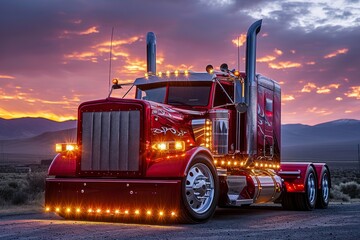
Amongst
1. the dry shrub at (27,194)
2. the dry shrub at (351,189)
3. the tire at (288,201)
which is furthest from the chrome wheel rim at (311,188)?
the dry shrub at (351,189)

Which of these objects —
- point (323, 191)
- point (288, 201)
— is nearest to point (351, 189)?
point (323, 191)

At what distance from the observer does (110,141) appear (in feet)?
43.3

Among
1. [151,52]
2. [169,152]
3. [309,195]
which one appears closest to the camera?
[169,152]

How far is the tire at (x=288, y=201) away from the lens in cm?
1842

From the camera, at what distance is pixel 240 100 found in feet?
51.1

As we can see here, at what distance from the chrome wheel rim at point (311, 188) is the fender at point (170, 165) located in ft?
22.8

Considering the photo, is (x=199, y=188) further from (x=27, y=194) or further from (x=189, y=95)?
(x=27, y=194)

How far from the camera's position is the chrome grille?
13.0 metres

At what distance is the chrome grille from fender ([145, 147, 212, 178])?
0.36 metres

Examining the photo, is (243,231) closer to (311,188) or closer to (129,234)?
(129,234)

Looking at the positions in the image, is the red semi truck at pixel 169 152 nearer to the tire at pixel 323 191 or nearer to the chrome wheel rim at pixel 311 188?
the chrome wheel rim at pixel 311 188

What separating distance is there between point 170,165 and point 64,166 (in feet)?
8.47

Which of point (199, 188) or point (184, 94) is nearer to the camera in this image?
point (199, 188)

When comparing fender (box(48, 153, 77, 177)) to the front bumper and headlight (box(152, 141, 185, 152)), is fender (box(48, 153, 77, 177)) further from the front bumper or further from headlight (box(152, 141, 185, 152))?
headlight (box(152, 141, 185, 152))
